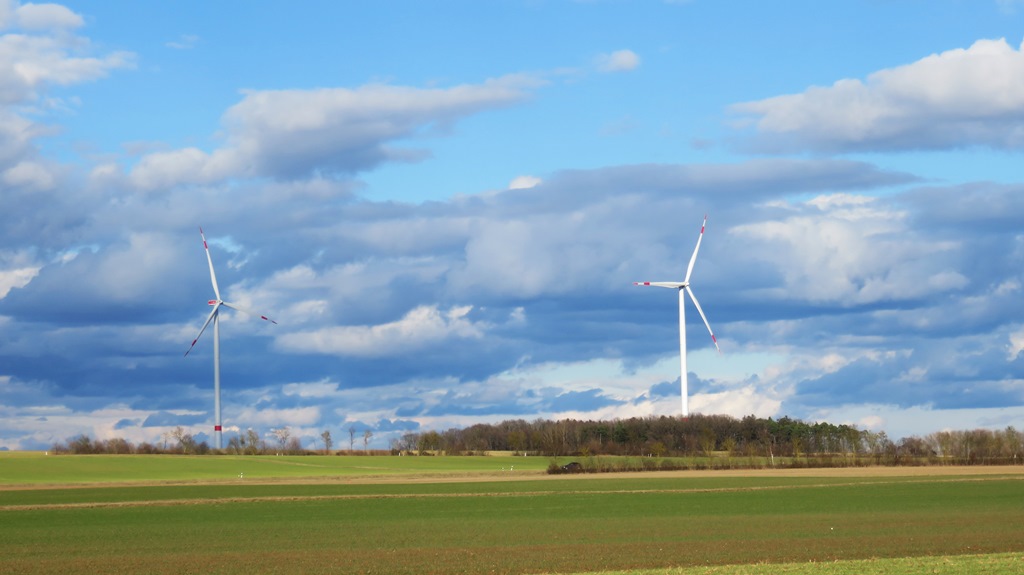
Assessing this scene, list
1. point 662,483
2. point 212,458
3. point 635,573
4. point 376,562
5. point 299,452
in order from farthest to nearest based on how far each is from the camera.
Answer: point 299,452 → point 212,458 → point 662,483 → point 376,562 → point 635,573

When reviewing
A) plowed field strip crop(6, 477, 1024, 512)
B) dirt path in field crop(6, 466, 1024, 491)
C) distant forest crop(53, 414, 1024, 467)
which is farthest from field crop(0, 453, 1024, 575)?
distant forest crop(53, 414, 1024, 467)

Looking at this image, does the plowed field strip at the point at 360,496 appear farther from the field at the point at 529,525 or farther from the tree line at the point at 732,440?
the tree line at the point at 732,440

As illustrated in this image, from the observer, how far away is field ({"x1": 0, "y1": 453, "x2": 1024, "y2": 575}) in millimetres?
37531

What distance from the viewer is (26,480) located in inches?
4466

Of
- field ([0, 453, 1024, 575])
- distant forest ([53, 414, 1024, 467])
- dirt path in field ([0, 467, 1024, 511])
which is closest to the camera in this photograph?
field ([0, 453, 1024, 575])

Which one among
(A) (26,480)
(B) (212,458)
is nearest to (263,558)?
(A) (26,480)

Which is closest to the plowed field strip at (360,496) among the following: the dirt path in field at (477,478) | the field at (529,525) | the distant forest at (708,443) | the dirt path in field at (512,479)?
the dirt path in field at (512,479)

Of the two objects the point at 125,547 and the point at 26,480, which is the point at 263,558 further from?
the point at 26,480

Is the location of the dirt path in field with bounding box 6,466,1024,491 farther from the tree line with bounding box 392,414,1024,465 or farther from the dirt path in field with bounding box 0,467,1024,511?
the tree line with bounding box 392,414,1024,465

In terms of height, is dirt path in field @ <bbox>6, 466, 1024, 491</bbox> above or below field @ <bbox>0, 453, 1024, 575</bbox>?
below

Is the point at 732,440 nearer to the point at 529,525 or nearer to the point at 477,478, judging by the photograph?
the point at 477,478

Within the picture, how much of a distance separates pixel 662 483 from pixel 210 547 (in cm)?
5474

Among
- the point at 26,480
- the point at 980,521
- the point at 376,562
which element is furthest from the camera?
the point at 26,480

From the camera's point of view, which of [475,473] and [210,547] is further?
[475,473]
